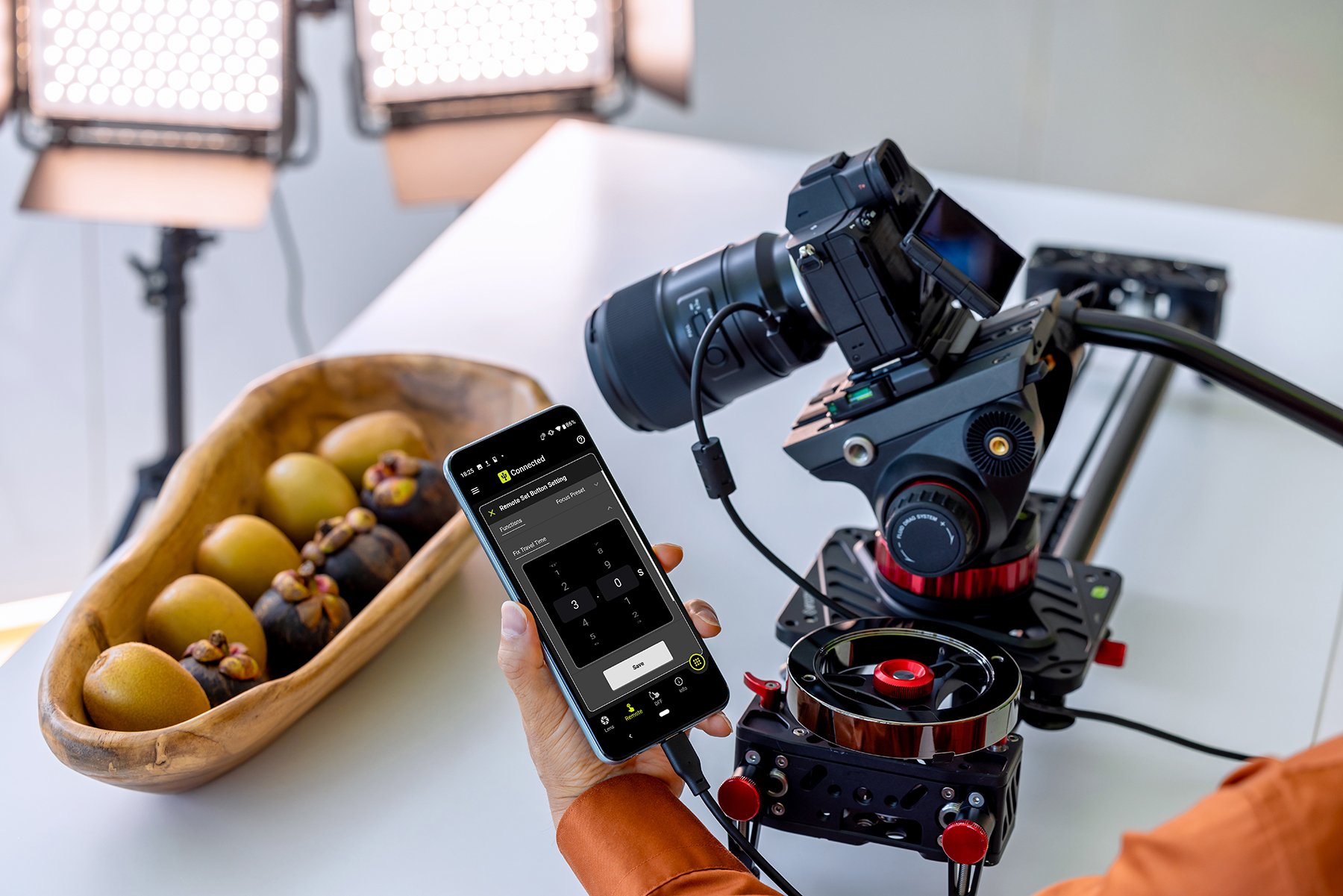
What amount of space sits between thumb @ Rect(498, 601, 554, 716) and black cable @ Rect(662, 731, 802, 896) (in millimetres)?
85

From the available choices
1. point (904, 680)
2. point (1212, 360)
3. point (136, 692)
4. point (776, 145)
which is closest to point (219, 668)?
point (136, 692)

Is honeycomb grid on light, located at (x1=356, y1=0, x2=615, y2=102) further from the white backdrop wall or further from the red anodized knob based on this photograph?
the red anodized knob

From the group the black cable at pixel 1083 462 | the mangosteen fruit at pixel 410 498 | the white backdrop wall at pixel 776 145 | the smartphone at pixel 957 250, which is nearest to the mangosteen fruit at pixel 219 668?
the mangosteen fruit at pixel 410 498

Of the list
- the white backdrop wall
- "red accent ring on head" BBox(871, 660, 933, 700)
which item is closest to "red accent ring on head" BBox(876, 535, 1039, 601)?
"red accent ring on head" BBox(871, 660, 933, 700)

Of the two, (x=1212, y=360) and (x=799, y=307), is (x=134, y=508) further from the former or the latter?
(x=1212, y=360)

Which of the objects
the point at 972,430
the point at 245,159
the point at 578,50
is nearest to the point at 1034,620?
the point at 972,430

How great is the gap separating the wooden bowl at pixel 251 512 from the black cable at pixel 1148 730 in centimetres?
47

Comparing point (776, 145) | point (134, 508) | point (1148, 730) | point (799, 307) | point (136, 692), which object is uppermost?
point (776, 145)

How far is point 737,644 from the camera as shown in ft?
2.96

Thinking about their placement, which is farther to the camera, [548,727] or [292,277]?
[292,277]

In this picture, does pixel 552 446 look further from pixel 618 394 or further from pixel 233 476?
pixel 233 476

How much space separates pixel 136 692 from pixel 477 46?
1.35 metres

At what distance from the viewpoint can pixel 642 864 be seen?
60 cm

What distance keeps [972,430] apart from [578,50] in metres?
1.35
